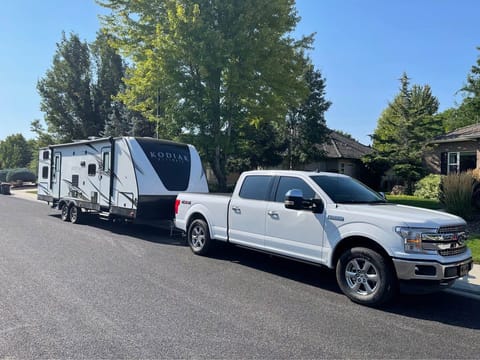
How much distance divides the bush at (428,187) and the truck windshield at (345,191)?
54.6 feet

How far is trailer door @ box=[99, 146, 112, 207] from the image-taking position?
38.9 feet

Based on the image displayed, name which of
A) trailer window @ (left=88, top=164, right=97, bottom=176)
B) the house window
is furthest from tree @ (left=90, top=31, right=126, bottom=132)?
the house window

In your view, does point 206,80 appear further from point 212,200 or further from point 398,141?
point 398,141

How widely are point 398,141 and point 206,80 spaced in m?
16.4

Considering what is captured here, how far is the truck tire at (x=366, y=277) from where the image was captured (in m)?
5.40

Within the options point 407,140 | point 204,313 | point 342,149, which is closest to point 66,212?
point 204,313

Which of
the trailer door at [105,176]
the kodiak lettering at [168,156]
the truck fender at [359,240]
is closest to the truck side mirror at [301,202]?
the truck fender at [359,240]

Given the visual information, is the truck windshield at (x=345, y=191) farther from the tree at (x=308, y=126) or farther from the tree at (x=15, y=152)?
the tree at (x=15, y=152)

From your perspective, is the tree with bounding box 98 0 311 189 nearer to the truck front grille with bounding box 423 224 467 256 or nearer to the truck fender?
the truck fender

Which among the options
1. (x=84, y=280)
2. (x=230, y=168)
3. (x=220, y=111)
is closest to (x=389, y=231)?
(x=84, y=280)

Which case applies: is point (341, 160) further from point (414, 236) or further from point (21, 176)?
point (21, 176)

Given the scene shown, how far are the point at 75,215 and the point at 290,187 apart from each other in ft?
30.9

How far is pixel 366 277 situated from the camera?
5.62 metres

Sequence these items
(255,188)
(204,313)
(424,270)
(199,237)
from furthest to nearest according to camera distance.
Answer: (199,237) < (255,188) < (424,270) < (204,313)
